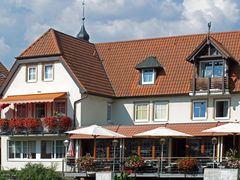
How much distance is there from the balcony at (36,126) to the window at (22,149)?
157cm

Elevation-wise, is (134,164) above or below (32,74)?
below

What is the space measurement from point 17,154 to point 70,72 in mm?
8080

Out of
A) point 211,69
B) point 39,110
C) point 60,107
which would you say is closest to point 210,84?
point 211,69

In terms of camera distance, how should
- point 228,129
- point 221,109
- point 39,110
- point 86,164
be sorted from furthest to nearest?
point 39,110
point 221,109
point 86,164
point 228,129

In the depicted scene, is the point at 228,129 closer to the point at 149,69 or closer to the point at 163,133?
the point at 163,133

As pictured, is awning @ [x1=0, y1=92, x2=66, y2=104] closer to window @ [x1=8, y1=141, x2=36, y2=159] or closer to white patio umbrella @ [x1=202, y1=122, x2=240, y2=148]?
window @ [x1=8, y1=141, x2=36, y2=159]

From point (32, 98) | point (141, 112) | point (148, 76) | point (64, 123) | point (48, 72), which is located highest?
point (48, 72)

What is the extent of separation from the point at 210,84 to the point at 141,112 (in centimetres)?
630

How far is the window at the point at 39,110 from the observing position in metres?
49.2

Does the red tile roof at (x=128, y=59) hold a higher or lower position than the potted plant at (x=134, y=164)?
higher

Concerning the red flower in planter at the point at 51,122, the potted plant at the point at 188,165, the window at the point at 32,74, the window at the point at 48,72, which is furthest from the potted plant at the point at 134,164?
the window at the point at 32,74

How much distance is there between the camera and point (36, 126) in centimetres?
4734

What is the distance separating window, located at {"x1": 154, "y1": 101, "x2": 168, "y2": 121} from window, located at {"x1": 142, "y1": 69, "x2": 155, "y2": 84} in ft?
6.44

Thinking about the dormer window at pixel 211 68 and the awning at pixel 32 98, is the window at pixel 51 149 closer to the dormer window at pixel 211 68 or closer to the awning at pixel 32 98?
the awning at pixel 32 98
